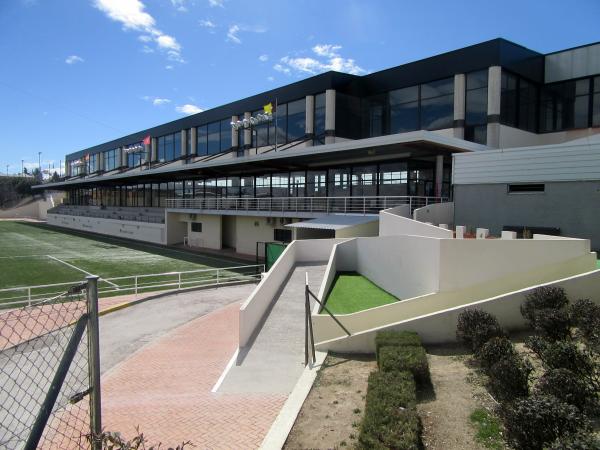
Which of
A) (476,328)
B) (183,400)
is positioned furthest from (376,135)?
(183,400)

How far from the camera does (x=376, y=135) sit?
31781mm

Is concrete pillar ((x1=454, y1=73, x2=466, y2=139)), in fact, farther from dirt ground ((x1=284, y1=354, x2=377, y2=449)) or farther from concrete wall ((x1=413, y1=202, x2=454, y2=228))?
dirt ground ((x1=284, y1=354, x2=377, y2=449))

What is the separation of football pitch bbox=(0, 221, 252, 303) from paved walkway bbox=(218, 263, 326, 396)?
24.5 ft

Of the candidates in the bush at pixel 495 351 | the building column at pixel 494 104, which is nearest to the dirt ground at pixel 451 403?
the bush at pixel 495 351

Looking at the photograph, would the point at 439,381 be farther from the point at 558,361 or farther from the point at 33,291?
the point at 33,291

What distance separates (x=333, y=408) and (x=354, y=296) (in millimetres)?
7109

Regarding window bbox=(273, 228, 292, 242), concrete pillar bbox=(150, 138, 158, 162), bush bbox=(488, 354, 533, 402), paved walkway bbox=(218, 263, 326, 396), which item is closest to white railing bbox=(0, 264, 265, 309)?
window bbox=(273, 228, 292, 242)

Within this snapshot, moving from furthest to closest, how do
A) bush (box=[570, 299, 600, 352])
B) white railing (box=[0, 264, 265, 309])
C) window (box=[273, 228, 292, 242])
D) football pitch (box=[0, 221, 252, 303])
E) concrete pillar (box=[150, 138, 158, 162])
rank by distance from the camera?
concrete pillar (box=[150, 138, 158, 162]) → window (box=[273, 228, 292, 242]) → football pitch (box=[0, 221, 252, 303]) → white railing (box=[0, 264, 265, 309]) → bush (box=[570, 299, 600, 352])

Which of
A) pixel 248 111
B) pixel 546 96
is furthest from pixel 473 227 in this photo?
pixel 248 111

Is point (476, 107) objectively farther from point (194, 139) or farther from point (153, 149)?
point (153, 149)

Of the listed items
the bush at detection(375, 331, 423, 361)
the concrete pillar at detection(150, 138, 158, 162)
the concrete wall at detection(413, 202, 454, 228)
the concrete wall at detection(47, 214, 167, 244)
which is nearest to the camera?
the bush at detection(375, 331, 423, 361)

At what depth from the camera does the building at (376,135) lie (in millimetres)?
24717

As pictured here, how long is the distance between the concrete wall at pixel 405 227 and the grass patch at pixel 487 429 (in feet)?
28.2

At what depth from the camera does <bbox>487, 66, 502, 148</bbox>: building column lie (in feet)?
81.1
